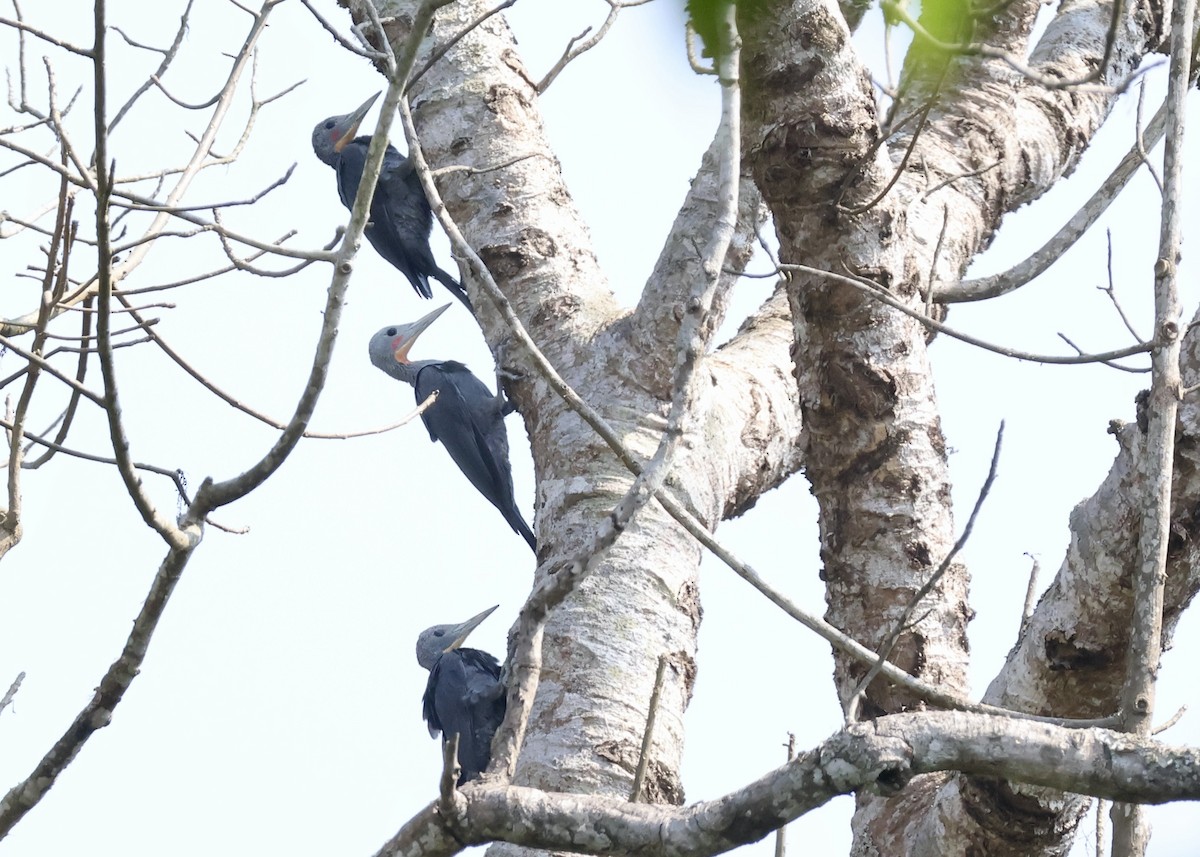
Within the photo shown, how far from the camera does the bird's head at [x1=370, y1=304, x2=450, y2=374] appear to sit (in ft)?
21.9

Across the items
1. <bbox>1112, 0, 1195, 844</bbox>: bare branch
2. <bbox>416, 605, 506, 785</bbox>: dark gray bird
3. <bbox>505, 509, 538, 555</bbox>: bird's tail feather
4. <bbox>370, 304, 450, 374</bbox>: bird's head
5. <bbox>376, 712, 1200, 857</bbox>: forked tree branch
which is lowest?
<bbox>376, 712, 1200, 857</bbox>: forked tree branch

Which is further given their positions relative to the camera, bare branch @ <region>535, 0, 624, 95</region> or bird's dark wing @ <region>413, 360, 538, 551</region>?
bird's dark wing @ <region>413, 360, 538, 551</region>

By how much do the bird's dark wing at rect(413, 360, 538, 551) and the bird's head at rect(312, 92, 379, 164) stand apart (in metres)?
1.49

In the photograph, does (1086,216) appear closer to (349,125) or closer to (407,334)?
(407,334)

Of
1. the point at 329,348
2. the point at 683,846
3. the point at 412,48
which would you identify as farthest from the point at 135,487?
the point at 683,846

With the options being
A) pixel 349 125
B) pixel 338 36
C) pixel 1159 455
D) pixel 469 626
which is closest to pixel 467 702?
pixel 469 626

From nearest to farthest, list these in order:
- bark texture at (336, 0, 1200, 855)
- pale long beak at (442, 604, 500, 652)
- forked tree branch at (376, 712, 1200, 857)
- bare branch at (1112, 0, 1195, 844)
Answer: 1. forked tree branch at (376, 712, 1200, 857)
2. bare branch at (1112, 0, 1195, 844)
3. bark texture at (336, 0, 1200, 855)
4. pale long beak at (442, 604, 500, 652)

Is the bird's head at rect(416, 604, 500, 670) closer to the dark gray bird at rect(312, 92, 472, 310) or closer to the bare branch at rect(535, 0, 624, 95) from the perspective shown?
the dark gray bird at rect(312, 92, 472, 310)

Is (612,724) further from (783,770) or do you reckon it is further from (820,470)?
(783,770)

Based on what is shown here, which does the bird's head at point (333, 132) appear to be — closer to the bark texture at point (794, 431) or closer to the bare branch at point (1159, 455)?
the bark texture at point (794, 431)

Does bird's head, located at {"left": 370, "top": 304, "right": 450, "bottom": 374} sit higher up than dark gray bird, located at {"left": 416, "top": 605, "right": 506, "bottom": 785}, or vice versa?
bird's head, located at {"left": 370, "top": 304, "right": 450, "bottom": 374}

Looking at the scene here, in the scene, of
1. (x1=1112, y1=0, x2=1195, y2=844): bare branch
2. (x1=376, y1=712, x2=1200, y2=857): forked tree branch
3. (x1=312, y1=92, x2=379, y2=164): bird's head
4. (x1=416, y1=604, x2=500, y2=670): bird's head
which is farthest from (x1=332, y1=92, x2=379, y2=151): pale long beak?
(x1=376, y1=712, x2=1200, y2=857): forked tree branch

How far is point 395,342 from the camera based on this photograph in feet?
22.2

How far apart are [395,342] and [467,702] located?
263 centimetres
